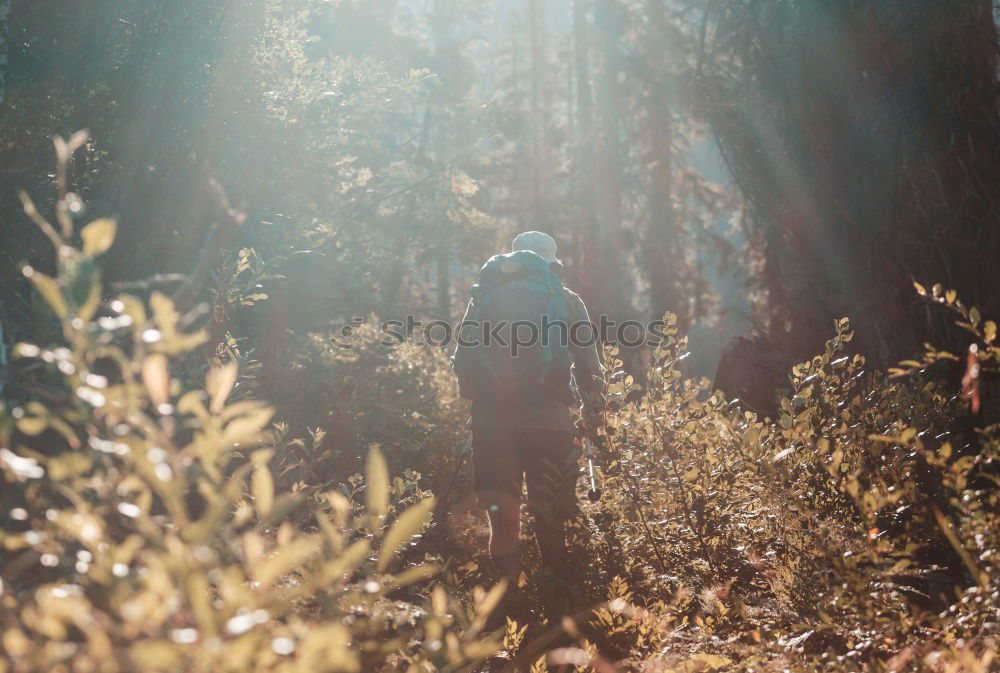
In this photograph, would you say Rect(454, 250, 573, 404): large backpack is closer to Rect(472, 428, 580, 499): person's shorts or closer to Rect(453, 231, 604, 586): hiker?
A: Rect(453, 231, 604, 586): hiker

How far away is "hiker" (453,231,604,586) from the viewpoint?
554 cm

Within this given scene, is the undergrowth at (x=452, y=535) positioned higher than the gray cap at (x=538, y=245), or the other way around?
the gray cap at (x=538, y=245)

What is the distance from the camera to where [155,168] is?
707cm

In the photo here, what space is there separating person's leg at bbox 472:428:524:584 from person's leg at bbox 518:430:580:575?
92 millimetres

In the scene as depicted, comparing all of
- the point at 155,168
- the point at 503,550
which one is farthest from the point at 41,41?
the point at 503,550

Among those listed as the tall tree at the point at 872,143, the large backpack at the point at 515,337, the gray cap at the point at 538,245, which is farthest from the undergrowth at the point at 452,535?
the tall tree at the point at 872,143

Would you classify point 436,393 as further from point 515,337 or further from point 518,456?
point 515,337

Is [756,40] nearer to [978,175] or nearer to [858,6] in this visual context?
[858,6]

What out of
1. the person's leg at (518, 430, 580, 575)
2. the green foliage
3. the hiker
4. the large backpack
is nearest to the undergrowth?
the green foliage

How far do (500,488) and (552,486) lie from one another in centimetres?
36

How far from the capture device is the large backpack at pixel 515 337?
555cm

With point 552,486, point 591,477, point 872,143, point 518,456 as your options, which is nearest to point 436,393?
point 518,456

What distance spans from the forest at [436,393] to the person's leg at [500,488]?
2cm

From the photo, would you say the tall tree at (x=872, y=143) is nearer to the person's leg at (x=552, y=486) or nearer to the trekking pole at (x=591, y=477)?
the trekking pole at (x=591, y=477)
